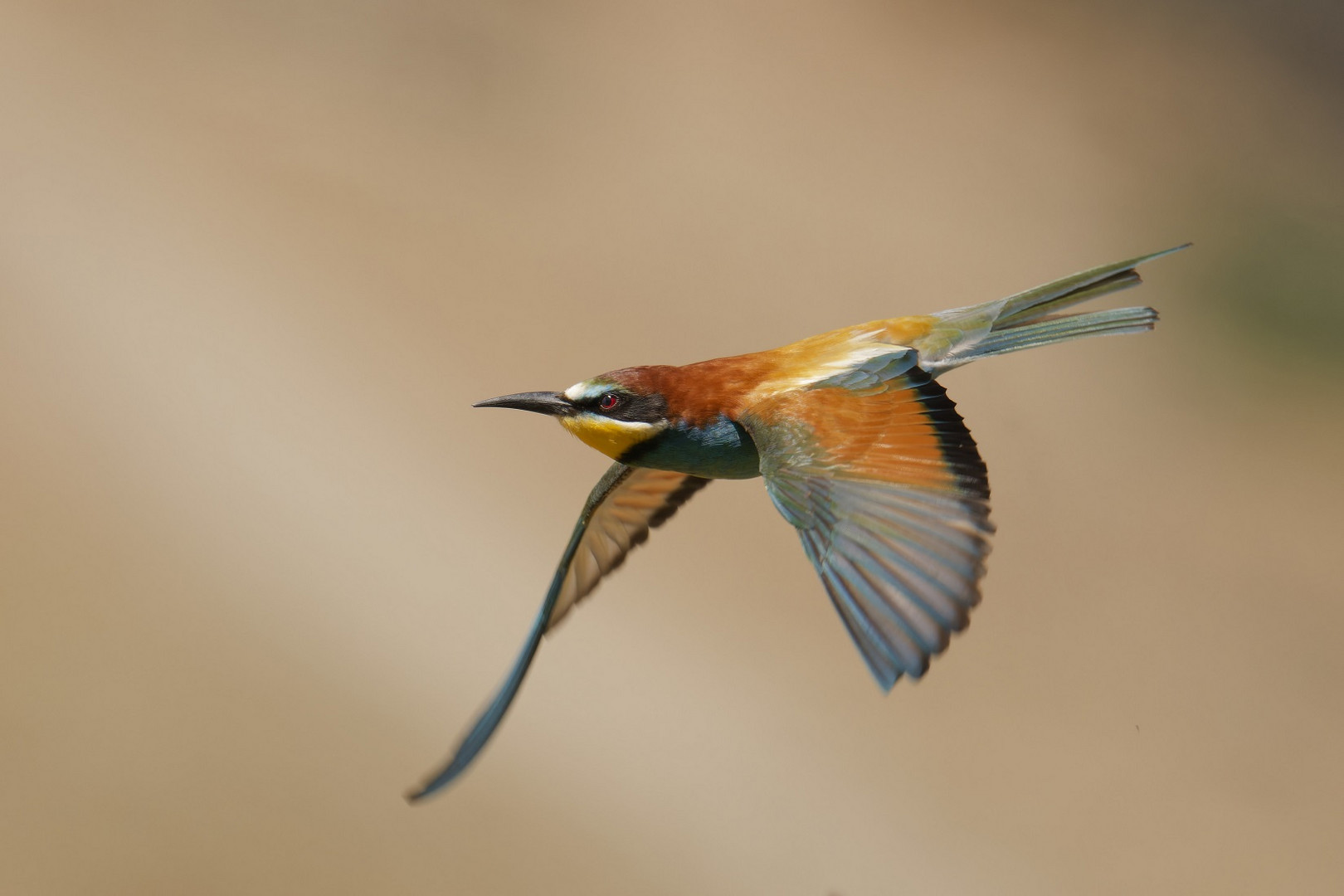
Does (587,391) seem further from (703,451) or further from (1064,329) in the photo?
(1064,329)

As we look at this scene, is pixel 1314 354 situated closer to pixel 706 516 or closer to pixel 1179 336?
pixel 1179 336

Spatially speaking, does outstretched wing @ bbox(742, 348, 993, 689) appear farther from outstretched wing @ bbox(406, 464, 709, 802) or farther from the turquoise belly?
outstretched wing @ bbox(406, 464, 709, 802)

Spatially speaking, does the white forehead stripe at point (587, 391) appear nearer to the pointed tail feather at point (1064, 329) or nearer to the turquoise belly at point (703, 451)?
the turquoise belly at point (703, 451)

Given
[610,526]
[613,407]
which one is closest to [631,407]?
[613,407]

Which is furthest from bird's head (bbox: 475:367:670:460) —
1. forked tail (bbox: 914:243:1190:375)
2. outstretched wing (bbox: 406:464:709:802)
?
forked tail (bbox: 914:243:1190:375)

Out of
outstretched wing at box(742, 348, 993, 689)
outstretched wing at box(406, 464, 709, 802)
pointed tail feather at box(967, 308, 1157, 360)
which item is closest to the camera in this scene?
outstretched wing at box(742, 348, 993, 689)

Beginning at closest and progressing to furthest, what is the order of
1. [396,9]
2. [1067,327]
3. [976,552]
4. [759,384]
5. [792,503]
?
[976,552] < [792,503] < [759,384] < [1067,327] < [396,9]

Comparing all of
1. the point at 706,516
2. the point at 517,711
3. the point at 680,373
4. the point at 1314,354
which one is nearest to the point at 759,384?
the point at 680,373
